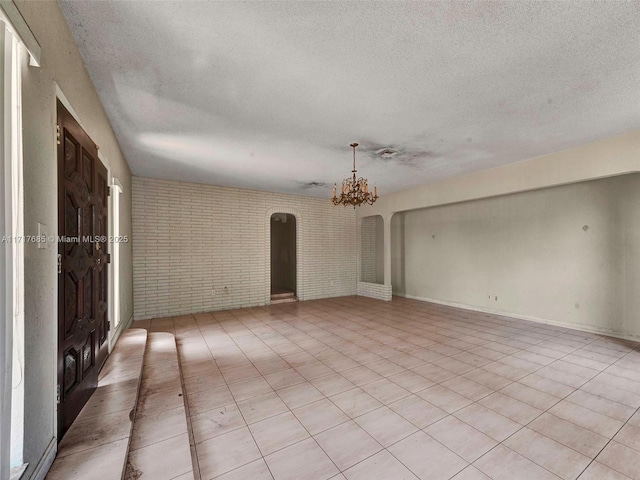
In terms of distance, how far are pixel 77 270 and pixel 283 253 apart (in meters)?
7.73

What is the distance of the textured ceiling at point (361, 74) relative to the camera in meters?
1.90

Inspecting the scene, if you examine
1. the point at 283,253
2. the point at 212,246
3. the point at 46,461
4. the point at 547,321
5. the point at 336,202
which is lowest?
the point at 547,321

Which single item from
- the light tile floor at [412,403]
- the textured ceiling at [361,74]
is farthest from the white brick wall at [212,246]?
the textured ceiling at [361,74]

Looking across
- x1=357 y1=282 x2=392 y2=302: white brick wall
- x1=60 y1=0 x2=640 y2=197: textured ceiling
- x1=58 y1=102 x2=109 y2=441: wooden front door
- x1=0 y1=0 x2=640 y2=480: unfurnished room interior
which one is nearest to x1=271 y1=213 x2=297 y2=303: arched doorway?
x1=357 y1=282 x2=392 y2=302: white brick wall

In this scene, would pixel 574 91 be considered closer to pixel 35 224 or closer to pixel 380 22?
pixel 380 22

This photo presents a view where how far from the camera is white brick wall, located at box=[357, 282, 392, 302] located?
7953 millimetres

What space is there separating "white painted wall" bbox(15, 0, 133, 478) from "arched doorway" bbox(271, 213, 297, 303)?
705cm

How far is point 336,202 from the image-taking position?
4.84 m

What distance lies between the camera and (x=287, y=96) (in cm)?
290

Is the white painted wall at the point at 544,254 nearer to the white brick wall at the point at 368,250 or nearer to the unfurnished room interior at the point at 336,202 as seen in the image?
the unfurnished room interior at the point at 336,202

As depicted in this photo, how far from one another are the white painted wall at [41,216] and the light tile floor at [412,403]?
971 millimetres

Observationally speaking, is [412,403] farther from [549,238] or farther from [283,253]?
[283,253]

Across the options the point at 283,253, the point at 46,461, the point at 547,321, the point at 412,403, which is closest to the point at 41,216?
the point at 46,461

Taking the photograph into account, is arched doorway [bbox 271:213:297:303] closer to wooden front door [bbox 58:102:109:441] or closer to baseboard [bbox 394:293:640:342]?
baseboard [bbox 394:293:640:342]
